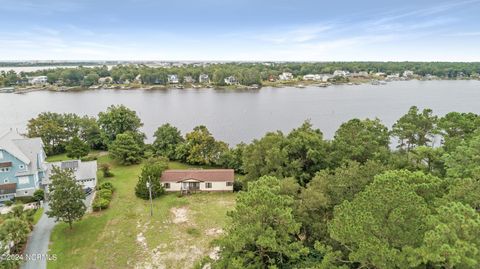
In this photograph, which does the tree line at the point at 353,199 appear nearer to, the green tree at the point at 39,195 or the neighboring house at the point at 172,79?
the green tree at the point at 39,195

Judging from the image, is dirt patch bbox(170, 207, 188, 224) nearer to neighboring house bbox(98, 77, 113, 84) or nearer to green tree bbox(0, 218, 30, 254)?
green tree bbox(0, 218, 30, 254)

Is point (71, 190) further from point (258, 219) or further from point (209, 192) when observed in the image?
point (258, 219)

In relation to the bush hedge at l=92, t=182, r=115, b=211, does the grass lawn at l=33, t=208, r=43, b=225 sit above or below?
below

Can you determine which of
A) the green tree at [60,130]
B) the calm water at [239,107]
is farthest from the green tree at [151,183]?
the calm water at [239,107]

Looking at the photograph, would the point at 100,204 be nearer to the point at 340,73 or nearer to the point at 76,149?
the point at 76,149

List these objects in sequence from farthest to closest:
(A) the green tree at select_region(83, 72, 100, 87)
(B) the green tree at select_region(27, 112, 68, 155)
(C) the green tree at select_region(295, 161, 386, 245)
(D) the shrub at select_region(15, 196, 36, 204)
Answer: (A) the green tree at select_region(83, 72, 100, 87), (B) the green tree at select_region(27, 112, 68, 155), (D) the shrub at select_region(15, 196, 36, 204), (C) the green tree at select_region(295, 161, 386, 245)

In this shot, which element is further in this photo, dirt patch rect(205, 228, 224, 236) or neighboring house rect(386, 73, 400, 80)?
→ neighboring house rect(386, 73, 400, 80)

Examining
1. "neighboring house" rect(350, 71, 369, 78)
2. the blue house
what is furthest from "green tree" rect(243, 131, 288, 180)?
"neighboring house" rect(350, 71, 369, 78)
